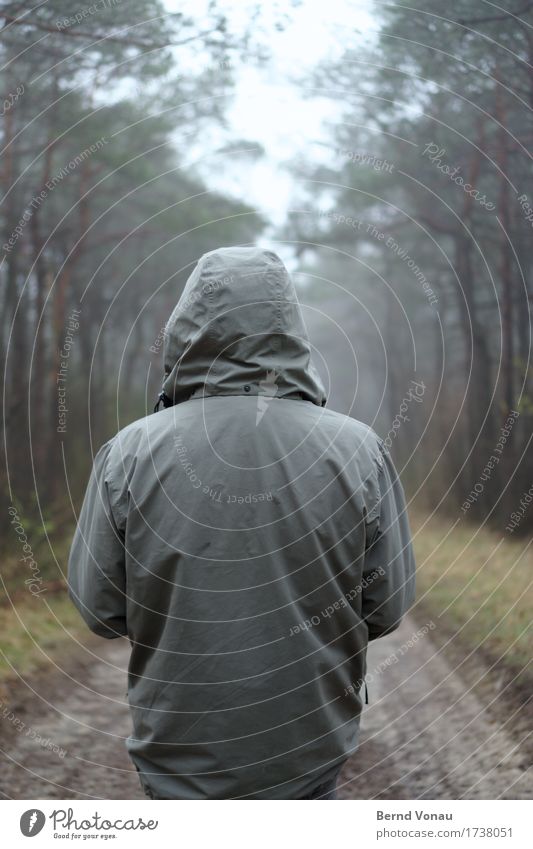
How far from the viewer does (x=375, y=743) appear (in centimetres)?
486

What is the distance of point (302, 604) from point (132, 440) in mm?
601

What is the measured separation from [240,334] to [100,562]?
699 millimetres

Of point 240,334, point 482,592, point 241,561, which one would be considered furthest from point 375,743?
point 240,334

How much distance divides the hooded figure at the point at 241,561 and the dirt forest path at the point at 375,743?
1848 millimetres

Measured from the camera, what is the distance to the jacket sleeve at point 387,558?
90.9 inches

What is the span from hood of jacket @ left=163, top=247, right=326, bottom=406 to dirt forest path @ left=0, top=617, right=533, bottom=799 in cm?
229

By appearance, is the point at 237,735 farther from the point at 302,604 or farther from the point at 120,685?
the point at 120,685

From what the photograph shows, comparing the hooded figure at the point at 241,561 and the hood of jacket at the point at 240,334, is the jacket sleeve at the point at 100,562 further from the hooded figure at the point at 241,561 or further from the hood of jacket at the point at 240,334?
the hood of jacket at the point at 240,334

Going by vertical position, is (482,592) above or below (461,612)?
above

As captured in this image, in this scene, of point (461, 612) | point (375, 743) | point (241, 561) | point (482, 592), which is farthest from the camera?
point (461, 612)

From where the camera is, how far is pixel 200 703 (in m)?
2.22

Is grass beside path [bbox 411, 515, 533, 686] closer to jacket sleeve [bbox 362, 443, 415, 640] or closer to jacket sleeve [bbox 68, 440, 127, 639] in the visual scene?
jacket sleeve [bbox 362, 443, 415, 640]

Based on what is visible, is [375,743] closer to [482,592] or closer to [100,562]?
[482,592]
